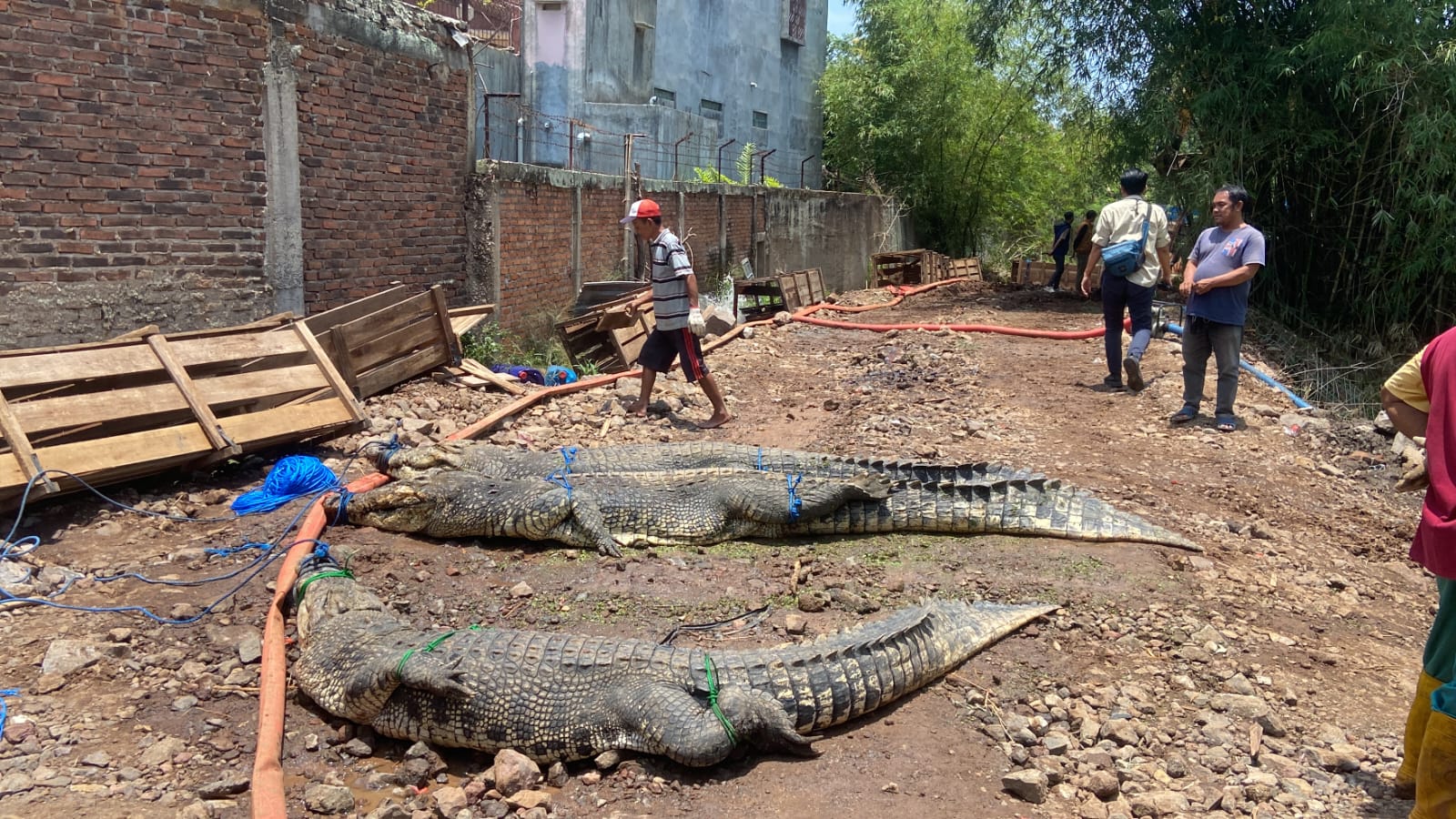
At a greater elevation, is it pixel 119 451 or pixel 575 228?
pixel 575 228

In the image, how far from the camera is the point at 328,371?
6348mm

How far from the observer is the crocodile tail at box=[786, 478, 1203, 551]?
5.20 metres

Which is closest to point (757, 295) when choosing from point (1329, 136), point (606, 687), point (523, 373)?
point (523, 373)

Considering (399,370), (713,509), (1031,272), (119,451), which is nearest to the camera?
(119,451)

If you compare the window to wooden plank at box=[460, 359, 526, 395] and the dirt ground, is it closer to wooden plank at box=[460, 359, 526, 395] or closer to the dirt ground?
wooden plank at box=[460, 359, 526, 395]

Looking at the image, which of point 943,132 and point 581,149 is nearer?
point 581,149

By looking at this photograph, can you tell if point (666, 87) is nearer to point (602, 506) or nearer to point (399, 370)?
point (399, 370)

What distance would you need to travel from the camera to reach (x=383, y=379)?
24.2 ft

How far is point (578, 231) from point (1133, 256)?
625 centimetres

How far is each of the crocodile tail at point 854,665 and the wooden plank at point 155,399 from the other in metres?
3.78

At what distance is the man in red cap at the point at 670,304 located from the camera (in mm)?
7125

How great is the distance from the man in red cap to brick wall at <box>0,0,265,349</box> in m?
2.98

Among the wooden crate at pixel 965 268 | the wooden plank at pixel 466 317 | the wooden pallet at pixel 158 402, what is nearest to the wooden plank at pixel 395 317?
the wooden plank at pixel 466 317

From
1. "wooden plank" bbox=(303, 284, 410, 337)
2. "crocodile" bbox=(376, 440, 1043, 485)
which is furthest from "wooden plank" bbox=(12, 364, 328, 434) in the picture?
"crocodile" bbox=(376, 440, 1043, 485)
